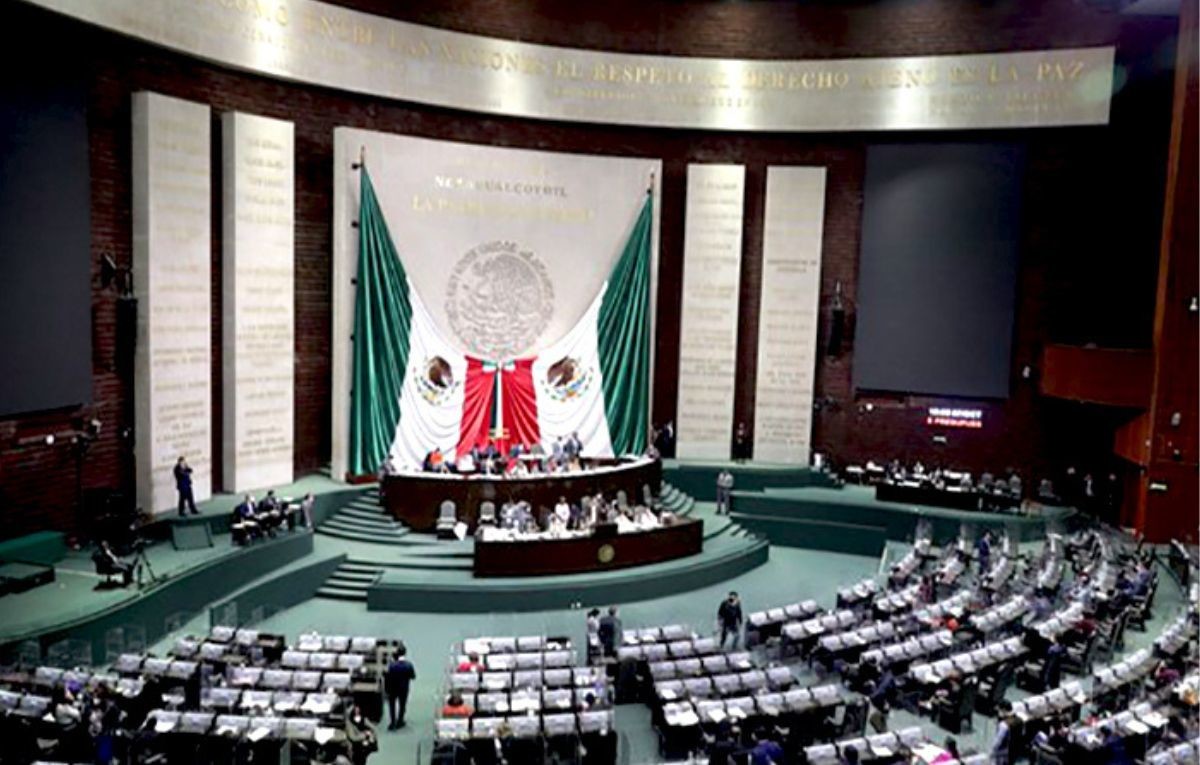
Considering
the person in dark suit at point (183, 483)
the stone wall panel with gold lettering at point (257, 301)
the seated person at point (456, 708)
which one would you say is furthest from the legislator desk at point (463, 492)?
the seated person at point (456, 708)

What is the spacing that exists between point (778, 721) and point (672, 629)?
10.4ft

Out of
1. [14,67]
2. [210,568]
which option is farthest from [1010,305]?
[14,67]

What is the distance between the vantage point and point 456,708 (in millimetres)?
12695

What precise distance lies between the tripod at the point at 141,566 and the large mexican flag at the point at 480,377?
701 centimetres

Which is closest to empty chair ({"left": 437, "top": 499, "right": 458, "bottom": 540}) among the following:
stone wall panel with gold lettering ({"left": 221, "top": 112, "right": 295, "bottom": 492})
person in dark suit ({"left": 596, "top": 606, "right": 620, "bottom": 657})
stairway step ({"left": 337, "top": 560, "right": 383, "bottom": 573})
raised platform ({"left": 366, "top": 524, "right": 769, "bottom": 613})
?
raised platform ({"left": 366, "top": 524, "right": 769, "bottom": 613})

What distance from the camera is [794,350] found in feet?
95.8

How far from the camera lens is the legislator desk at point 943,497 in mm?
25641

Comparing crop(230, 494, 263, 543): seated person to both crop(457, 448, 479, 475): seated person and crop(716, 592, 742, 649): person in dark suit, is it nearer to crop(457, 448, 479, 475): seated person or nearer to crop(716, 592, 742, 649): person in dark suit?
crop(457, 448, 479, 475): seated person

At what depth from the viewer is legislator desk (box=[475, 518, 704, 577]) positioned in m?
20.0

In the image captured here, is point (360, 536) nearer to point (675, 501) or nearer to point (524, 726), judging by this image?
point (675, 501)

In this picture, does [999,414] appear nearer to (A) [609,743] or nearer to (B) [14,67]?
(A) [609,743]

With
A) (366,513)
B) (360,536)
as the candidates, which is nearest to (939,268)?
(366,513)

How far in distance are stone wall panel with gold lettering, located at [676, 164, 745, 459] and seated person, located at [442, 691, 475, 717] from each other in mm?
17228

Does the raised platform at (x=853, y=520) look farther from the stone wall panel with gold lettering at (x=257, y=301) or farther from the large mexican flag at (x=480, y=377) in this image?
the stone wall panel with gold lettering at (x=257, y=301)
